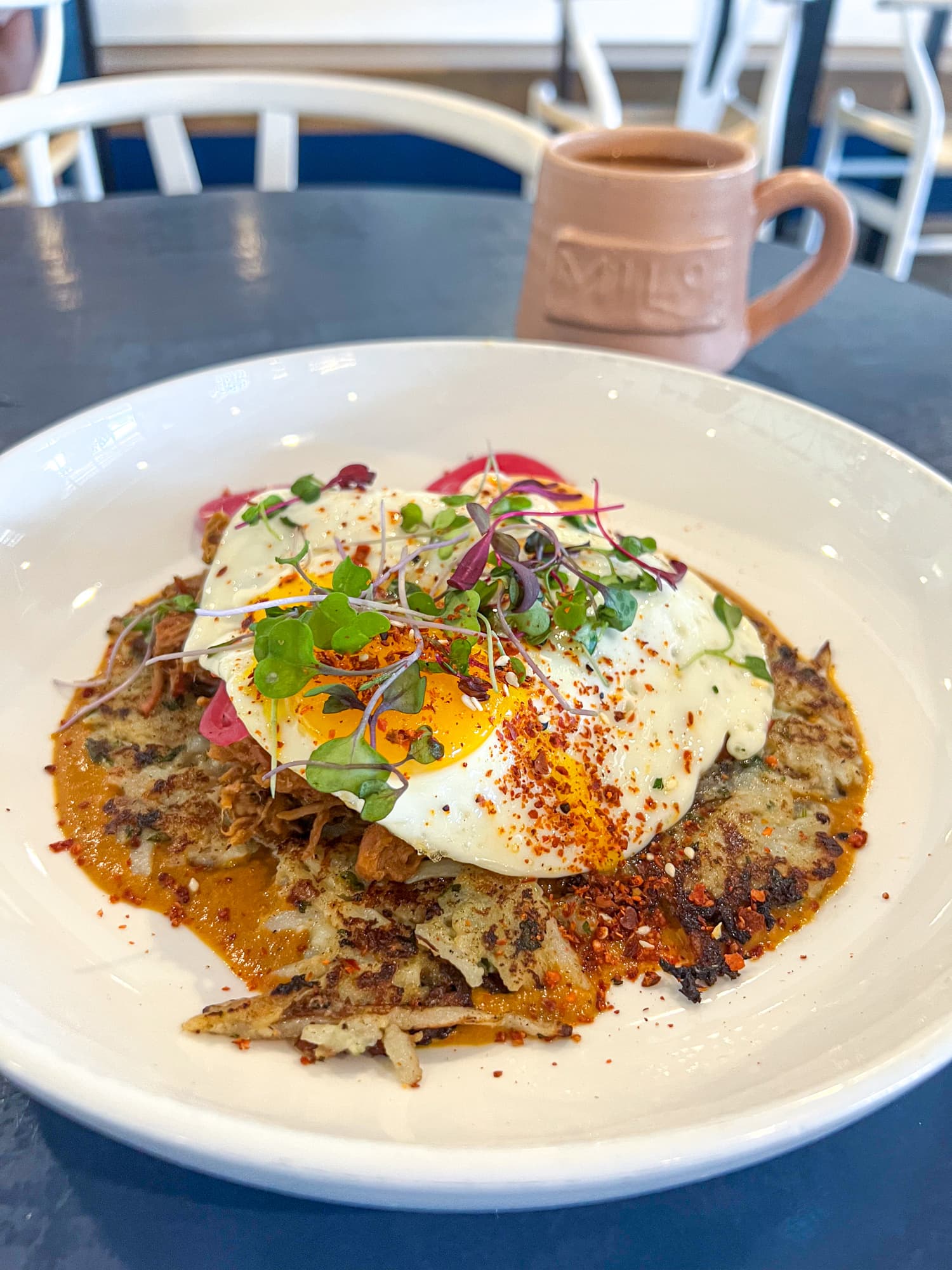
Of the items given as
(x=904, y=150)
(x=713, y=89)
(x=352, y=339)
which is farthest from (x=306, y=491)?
(x=904, y=150)

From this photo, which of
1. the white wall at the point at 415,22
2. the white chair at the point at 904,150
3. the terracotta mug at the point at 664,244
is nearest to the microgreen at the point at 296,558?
the terracotta mug at the point at 664,244

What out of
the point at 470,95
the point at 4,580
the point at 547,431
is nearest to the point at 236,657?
the point at 4,580

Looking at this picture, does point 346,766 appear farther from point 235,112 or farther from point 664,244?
point 235,112

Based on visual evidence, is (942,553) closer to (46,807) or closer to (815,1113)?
(815,1113)

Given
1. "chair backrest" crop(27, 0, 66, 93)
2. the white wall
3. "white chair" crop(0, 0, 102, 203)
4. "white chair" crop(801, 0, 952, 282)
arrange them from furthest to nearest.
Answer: the white wall → "white chair" crop(801, 0, 952, 282) → "chair backrest" crop(27, 0, 66, 93) → "white chair" crop(0, 0, 102, 203)

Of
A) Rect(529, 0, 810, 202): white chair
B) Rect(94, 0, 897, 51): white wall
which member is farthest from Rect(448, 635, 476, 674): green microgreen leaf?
Rect(94, 0, 897, 51): white wall

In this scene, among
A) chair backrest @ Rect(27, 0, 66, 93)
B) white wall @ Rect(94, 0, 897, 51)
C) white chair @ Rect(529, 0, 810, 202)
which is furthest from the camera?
white wall @ Rect(94, 0, 897, 51)

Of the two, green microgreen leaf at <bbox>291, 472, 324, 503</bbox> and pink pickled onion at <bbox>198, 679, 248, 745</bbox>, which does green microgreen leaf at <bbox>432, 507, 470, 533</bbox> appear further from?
pink pickled onion at <bbox>198, 679, 248, 745</bbox>
